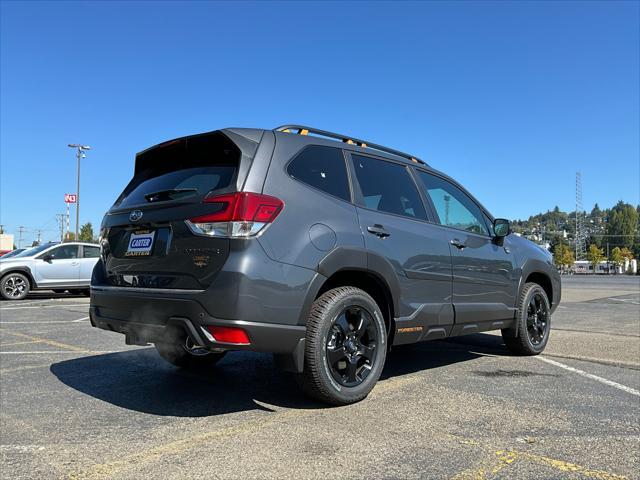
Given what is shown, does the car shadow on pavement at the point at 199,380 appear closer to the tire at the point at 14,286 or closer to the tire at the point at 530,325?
the tire at the point at 530,325

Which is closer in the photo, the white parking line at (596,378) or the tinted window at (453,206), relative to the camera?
the white parking line at (596,378)

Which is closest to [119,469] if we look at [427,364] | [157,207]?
[157,207]

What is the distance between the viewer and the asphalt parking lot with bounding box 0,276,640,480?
8.73 feet

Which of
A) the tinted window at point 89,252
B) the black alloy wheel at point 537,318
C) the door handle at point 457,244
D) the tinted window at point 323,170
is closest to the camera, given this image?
the tinted window at point 323,170

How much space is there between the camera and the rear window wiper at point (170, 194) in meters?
3.58

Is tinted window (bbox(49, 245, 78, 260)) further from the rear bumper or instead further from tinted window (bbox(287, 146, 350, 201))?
tinted window (bbox(287, 146, 350, 201))

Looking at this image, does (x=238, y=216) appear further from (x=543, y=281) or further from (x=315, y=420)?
(x=543, y=281)

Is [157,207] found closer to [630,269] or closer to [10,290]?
[10,290]

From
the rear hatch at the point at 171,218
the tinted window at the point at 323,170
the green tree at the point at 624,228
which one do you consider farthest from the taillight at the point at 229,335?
the green tree at the point at 624,228

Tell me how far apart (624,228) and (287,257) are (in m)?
159

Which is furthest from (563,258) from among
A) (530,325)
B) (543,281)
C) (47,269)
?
(530,325)

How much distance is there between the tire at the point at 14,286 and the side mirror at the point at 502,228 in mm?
12641

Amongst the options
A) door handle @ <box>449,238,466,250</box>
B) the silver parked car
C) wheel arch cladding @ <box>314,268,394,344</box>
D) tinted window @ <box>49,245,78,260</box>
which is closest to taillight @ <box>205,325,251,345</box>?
wheel arch cladding @ <box>314,268,394,344</box>

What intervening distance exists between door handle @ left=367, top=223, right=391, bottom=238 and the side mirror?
1913 millimetres
